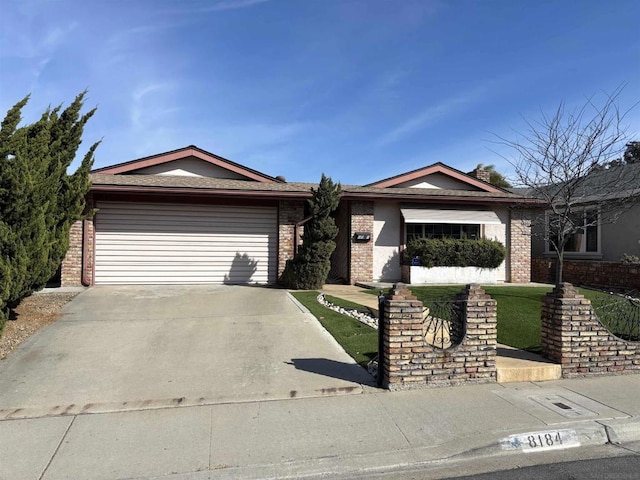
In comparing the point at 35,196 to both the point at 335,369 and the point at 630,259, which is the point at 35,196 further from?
the point at 630,259

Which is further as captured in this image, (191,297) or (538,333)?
(191,297)

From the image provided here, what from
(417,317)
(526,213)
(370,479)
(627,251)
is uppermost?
(526,213)

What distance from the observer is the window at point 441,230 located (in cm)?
1523

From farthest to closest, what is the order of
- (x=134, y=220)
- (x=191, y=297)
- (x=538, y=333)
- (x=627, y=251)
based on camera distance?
(x=627, y=251)
(x=134, y=220)
(x=191, y=297)
(x=538, y=333)

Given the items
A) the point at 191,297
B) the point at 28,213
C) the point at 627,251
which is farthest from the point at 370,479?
the point at 627,251

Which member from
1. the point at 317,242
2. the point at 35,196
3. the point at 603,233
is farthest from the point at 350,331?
the point at 603,233

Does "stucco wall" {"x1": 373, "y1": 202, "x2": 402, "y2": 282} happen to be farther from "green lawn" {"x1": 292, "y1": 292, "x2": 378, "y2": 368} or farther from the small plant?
the small plant

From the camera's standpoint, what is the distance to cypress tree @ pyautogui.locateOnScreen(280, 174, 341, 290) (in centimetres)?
1266

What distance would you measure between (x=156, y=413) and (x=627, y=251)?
54.7 ft

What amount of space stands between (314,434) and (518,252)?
13.4 meters

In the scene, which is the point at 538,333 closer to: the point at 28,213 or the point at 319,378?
the point at 319,378

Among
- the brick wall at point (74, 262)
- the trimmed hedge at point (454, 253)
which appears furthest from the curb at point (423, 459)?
the brick wall at point (74, 262)

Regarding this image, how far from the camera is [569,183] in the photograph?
11.4 m

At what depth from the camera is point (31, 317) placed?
27.8ft
